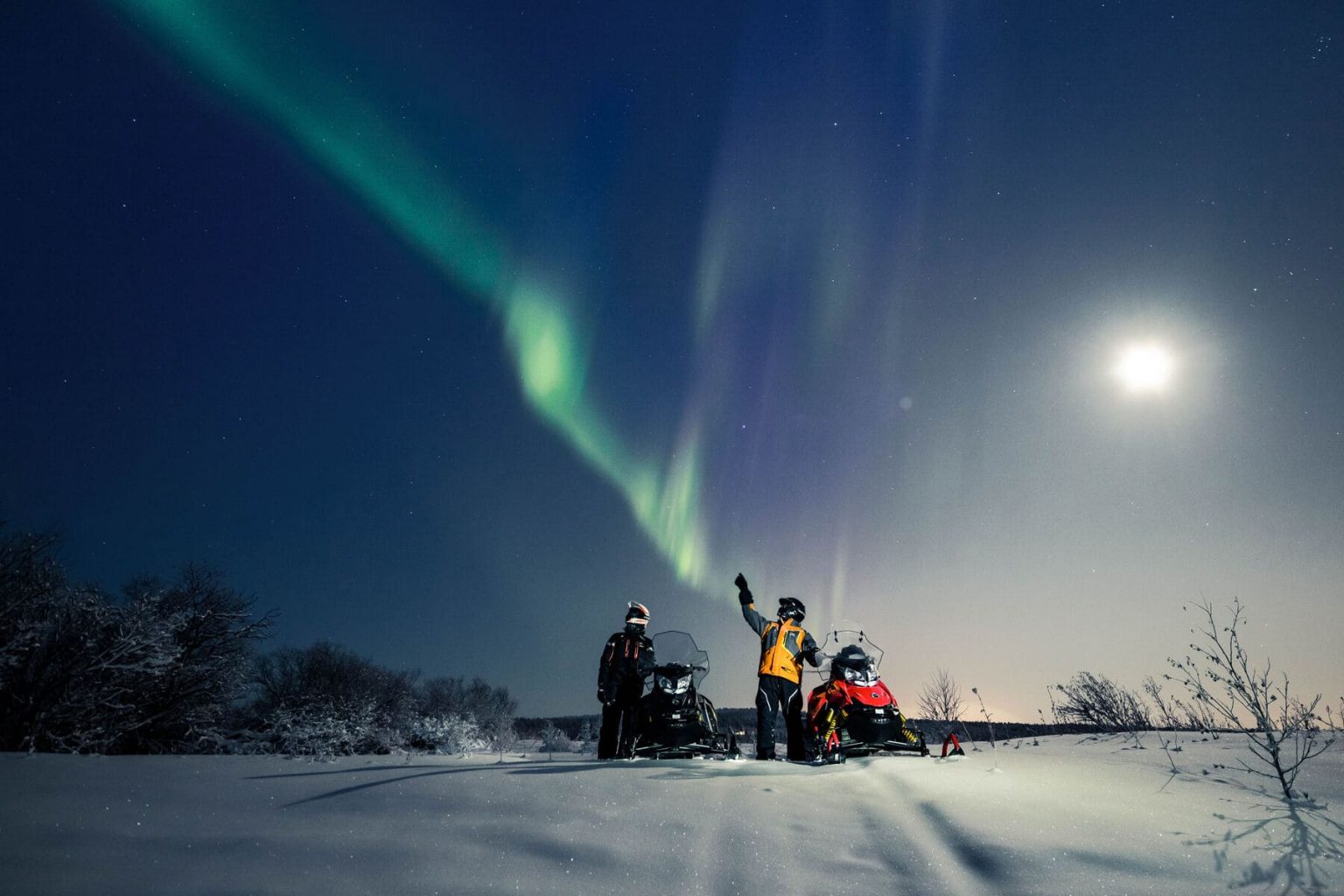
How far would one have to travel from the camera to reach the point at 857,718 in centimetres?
891

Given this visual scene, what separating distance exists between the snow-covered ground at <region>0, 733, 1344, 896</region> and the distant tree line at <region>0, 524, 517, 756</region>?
6.41 metres

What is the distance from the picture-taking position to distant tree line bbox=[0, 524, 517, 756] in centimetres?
1400

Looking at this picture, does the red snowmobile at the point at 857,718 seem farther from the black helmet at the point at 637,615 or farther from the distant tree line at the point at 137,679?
the distant tree line at the point at 137,679

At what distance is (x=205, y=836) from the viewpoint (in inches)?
135

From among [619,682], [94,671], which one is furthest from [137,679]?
[619,682]

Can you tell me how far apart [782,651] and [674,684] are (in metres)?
2.08

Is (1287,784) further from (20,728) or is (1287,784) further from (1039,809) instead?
(20,728)

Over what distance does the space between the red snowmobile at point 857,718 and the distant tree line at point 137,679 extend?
23.7 ft

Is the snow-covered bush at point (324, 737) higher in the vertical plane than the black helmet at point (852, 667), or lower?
lower

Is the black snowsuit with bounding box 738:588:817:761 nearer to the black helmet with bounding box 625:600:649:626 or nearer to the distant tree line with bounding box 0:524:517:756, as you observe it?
the black helmet with bounding box 625:600:649:626

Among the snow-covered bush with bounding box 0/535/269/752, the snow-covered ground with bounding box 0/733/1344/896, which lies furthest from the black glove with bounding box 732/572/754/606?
the snow-covered bush with bounding box 0/535/269/752

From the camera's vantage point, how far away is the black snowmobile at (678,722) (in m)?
8.88

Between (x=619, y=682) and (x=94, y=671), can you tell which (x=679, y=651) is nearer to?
(x=619, y=682)

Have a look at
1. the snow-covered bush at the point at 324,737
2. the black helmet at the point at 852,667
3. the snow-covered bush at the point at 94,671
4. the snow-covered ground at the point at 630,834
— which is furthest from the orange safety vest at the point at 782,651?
the snow-covered bush at the point at 94,671
